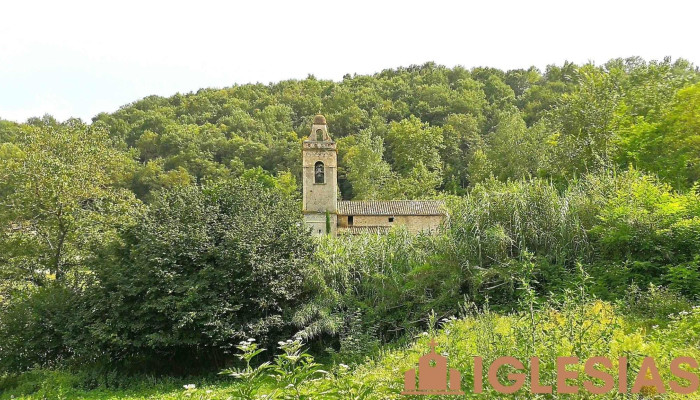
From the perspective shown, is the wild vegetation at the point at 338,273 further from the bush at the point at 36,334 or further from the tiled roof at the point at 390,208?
the tiled roof at the point at 390,208

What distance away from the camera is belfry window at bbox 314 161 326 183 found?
24.5 m

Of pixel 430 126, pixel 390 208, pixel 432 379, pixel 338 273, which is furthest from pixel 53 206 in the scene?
pixel 430 126

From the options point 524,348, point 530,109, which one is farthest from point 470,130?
point 524,348

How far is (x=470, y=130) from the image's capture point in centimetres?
4916

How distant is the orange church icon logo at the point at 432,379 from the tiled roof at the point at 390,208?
21.2 m

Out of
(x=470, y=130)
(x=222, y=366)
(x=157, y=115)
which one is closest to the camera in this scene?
(x=222, y=366)

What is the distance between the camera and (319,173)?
24.6 metres

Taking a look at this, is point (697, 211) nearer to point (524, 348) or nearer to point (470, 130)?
point (524, 348)

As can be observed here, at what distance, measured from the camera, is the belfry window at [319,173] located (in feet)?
80.4

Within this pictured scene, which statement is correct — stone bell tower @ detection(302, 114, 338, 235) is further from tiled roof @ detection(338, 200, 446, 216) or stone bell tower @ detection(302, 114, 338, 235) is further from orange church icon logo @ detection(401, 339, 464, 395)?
orange church icon logo @ detection(401, 339, 464, 395)

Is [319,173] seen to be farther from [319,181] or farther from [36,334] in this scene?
[36,334]

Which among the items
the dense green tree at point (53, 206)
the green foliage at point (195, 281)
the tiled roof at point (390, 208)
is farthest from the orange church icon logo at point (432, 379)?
the tiled roof at point (390, 208)

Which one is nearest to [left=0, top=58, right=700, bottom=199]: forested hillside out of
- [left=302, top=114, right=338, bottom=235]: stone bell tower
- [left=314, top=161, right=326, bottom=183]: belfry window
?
[left=302, top=114, right=338, bottom=235]: stone bell tower

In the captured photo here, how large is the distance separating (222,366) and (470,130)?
42.8 meters
